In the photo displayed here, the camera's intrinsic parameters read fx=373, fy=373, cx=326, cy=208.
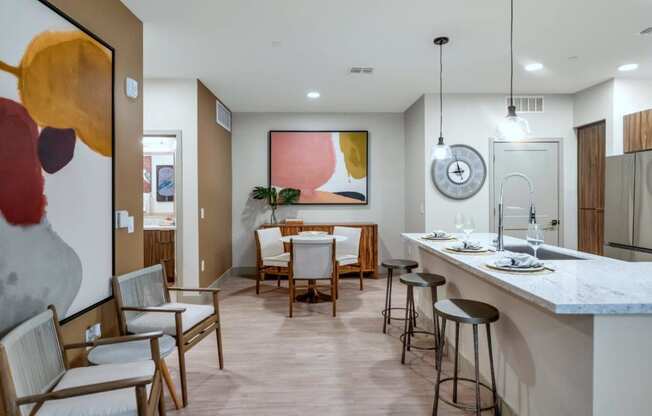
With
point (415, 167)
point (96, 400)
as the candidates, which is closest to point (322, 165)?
point (415, 167)

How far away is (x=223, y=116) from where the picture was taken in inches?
223

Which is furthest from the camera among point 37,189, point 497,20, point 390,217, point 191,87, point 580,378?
point 390,217

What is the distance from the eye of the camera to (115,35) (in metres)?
2.68

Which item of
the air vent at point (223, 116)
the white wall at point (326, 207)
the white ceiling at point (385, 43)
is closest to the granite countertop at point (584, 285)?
the white ceiling at point (385, 43)

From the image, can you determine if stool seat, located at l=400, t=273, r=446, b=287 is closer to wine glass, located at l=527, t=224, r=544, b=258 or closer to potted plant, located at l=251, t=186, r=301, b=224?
wine glass, located at l=527, t=224, r=544, b=258

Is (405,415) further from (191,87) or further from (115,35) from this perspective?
(191,87)

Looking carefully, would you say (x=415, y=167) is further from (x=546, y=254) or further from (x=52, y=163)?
(x=52, y=163)

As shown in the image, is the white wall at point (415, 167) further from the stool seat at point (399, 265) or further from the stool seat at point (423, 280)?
the stool seat at point (423, 280)

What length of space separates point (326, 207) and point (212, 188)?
6.53 feet

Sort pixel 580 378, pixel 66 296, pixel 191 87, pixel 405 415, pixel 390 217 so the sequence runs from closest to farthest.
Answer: pixel 580 378, pixel 66 296, pixel 405 415, pixel 191 87, pixel 390 217

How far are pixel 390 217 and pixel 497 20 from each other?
146 inches

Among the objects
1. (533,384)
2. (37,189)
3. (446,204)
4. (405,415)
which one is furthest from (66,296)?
(446,204)

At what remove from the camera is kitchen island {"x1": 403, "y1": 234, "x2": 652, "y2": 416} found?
1406 mm

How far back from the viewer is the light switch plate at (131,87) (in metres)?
2.82
